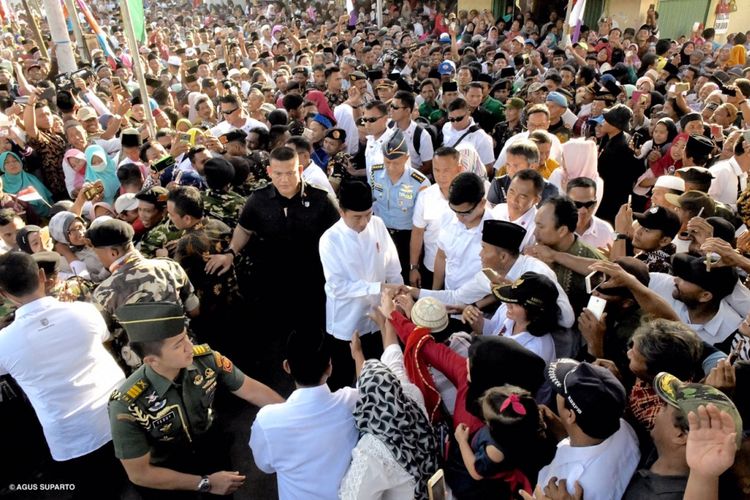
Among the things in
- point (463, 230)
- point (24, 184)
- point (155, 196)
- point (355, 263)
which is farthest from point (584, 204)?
point (24, 184)

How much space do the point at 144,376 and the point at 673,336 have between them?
2.26 metres

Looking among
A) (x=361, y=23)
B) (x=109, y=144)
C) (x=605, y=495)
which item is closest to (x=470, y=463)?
(x=605, y=495)

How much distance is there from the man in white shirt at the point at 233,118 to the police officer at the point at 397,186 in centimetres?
207

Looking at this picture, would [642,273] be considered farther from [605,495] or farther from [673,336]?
[605,495]

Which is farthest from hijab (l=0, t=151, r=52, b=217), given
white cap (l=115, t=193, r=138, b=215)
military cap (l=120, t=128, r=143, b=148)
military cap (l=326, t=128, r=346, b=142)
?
military cap (l=326, t=128, r=346, b=142)

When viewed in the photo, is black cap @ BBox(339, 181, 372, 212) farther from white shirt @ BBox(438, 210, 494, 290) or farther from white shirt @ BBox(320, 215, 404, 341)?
white shirt @ BBox(438, 210, 494, 290)

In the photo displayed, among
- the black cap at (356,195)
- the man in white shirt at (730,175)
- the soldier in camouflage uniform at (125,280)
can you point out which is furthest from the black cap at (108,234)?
the man in white shirt at (730,175)

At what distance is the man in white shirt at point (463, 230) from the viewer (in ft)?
10.4

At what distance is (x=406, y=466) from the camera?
1.91 m

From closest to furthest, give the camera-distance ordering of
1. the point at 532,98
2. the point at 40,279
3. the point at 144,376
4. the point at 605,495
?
the point at 605,495 < the point at 144,376 < the point at 40,279 < the point at 532,98

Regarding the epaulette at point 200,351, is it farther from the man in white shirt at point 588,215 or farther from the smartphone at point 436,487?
the man in white shirt at point 588,215

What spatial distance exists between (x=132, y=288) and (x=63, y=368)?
1.87 feet

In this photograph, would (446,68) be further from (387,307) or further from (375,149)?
(387,307)

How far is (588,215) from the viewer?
3.48 metres
